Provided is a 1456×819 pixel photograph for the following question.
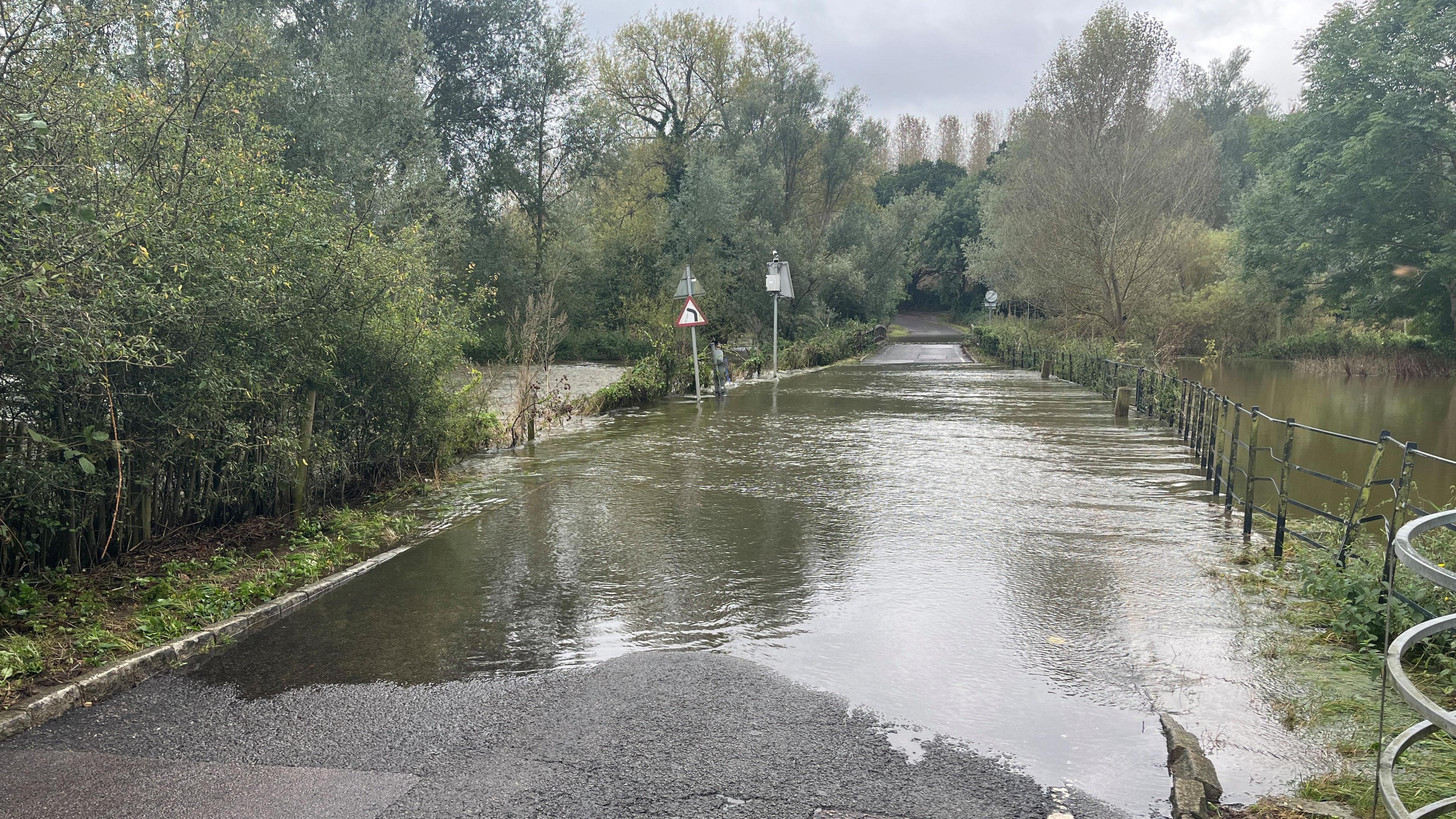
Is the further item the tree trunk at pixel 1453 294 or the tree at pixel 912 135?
the tree at pixel 912 135

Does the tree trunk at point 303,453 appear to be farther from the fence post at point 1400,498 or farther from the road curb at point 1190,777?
the fence post at point 1400,498

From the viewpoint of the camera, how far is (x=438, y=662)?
5262 millimetres

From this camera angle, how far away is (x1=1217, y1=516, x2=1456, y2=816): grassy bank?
3822 millimetres

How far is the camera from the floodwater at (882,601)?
4566 millimetres

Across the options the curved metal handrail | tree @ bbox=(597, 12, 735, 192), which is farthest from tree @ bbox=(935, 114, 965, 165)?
Answer: the curved metal handrail

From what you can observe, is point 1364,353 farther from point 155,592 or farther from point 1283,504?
point 155,592

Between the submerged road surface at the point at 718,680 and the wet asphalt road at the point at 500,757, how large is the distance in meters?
0.02

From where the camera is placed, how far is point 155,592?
6.07 metres

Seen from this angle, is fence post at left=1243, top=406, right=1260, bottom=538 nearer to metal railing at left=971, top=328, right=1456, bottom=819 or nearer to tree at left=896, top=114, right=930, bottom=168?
metal railing at left=971, top=328, right=1456, bottom=819

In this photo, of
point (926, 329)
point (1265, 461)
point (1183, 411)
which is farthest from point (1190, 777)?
point (926, 329)

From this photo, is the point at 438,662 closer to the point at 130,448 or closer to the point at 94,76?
the point at 130,448

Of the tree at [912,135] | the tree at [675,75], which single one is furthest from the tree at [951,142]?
the tree at [675,75]

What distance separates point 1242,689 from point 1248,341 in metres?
45.2

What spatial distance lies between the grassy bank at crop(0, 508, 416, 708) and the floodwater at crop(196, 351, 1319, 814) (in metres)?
0.47
